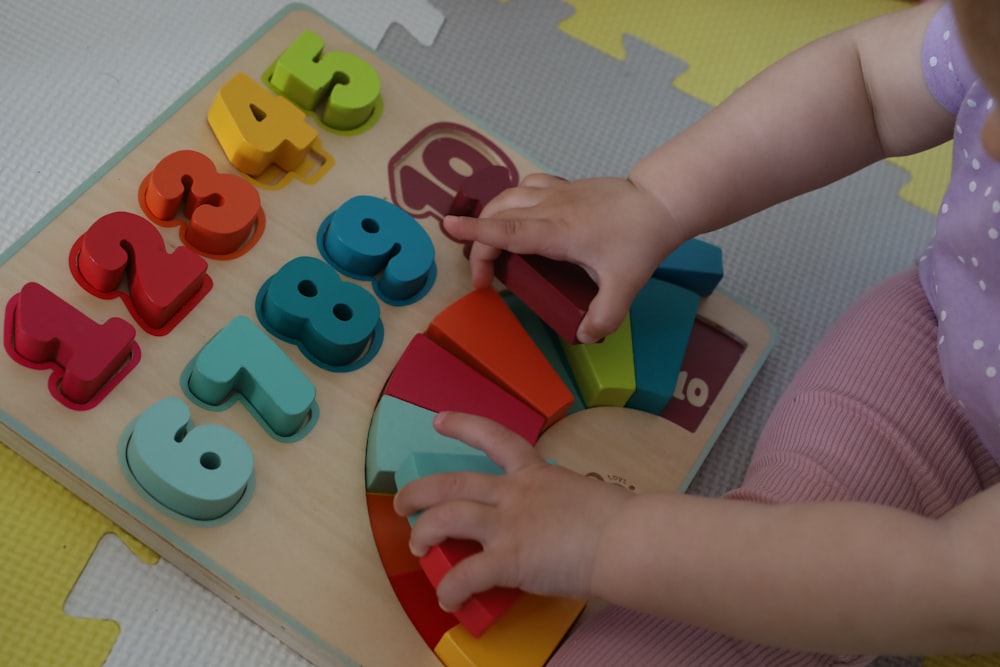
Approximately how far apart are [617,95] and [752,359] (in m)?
0.33

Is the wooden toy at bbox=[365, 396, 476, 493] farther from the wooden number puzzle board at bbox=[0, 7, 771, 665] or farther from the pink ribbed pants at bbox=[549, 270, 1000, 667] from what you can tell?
the pink ribbed pants at bbox=[549, 270, 1000, 667]

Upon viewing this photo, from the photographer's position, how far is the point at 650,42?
1032mm

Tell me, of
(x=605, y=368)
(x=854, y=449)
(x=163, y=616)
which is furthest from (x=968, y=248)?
(x=163, y=616)

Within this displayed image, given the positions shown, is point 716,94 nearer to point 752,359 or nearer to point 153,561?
point 752,359

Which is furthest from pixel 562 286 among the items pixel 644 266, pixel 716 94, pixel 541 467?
pixel 716 94

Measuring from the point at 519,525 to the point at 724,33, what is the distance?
0.70 meters

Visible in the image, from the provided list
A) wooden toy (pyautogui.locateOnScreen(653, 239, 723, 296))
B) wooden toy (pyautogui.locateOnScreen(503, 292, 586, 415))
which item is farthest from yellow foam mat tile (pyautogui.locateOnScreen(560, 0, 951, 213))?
wooden toy (pyautogui.locateOnScreen(503, 292, 586, 415))

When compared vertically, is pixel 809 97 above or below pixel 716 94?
above

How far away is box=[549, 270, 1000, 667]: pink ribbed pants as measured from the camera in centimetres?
62

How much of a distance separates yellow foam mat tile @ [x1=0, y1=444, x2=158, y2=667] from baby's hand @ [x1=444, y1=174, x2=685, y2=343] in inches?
12.5

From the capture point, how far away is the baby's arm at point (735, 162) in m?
0.69

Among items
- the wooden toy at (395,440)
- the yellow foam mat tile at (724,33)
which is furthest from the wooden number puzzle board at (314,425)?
the yellow foam mat tile at (724,33)

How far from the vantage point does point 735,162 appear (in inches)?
28.3

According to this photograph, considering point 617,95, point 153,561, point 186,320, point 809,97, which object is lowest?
point 153,561
